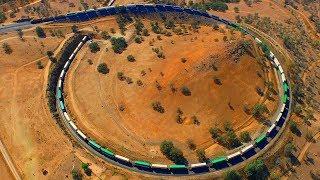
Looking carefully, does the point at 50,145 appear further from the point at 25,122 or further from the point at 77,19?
the point at 77,19

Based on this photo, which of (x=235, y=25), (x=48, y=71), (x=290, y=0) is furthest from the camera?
(x=290, y=0)

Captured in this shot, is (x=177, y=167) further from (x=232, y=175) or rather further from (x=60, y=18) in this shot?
(x=60, y=18)

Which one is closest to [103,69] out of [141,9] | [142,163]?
[142,163]

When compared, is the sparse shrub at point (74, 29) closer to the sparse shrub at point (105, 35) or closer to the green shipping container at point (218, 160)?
the sparse shrub at point (105, 35)

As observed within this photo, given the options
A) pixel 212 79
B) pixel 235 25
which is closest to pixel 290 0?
pixel 235 25

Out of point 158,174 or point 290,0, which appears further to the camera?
point 290,0

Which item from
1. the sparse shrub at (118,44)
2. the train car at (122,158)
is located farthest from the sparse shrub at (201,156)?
the sparse shrub at (118,44)
